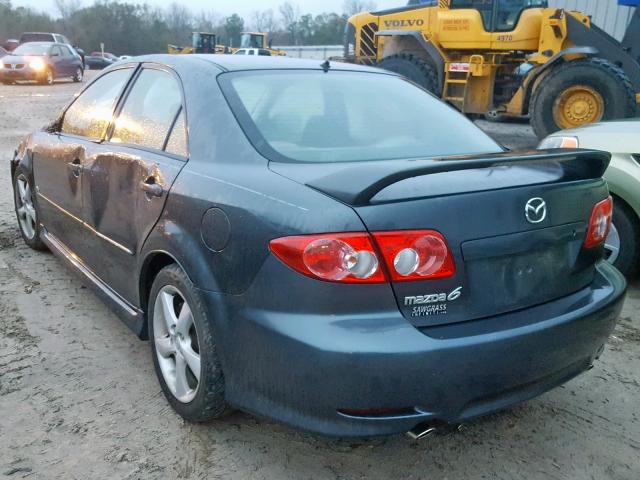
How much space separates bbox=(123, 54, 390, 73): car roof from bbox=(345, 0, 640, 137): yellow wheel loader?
24.7 feet

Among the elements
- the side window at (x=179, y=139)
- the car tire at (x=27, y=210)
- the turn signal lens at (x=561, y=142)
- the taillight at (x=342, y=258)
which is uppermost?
the side window at (x=179, y=139)

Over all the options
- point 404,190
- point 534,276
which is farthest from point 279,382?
point 534,276

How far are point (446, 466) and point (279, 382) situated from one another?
816mm

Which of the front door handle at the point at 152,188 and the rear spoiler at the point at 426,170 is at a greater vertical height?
the rear spoiler at the point at 426,170

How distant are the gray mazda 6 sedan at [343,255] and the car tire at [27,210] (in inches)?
71.5

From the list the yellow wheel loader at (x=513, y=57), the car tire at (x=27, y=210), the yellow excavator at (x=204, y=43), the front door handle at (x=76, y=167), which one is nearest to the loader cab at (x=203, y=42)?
the yellow excavator at (x=204, y=43)

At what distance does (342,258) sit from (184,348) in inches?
38.2

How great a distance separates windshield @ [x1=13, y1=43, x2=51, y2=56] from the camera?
23047 millimetres

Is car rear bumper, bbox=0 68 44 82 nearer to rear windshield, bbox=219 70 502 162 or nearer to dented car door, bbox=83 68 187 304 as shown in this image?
dented car door, bbox=83 68 187 304

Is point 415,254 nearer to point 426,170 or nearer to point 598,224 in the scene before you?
point 426,170

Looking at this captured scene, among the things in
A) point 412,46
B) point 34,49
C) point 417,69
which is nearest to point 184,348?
point 417,69

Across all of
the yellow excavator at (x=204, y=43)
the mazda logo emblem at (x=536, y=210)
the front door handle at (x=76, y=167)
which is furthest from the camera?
the yellow excavator at (x=204, y=43)

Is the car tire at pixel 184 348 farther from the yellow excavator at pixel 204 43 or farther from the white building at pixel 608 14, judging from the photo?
the yellow excavator at pixel 204 43

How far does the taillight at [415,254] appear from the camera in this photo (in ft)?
6.30
